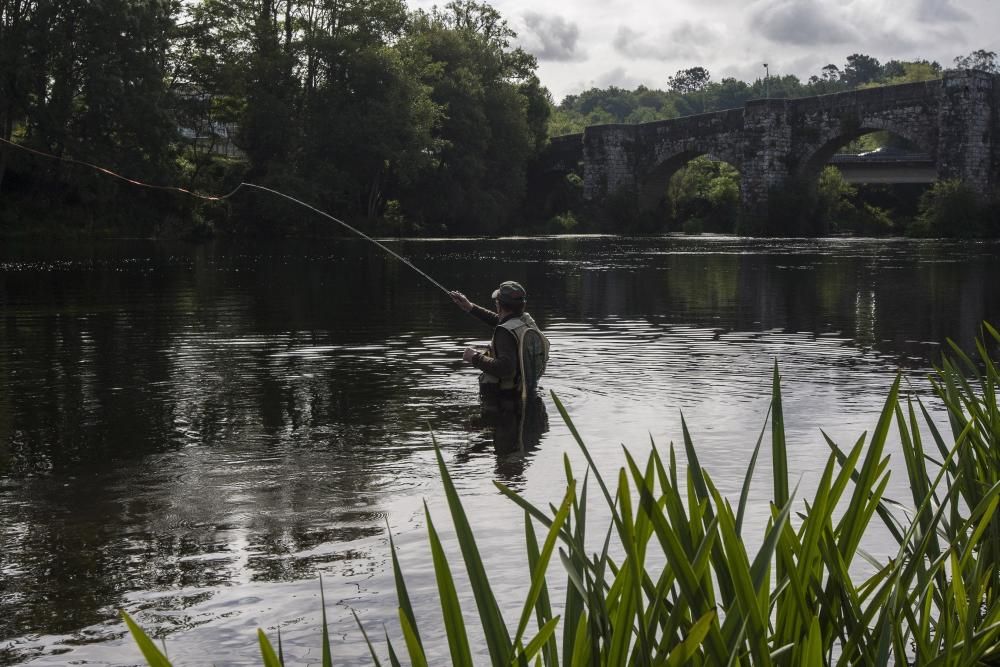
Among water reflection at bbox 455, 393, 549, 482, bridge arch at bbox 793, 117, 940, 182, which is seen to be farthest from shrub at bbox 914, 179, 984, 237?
water reflection at bbox 455, 393, 549, 482

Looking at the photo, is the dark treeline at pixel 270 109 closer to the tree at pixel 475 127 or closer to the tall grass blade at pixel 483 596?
the tree at pixel 475 127

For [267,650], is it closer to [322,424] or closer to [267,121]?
[322,424]

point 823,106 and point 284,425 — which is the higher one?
point 823,106

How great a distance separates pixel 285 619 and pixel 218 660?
438 millimetres

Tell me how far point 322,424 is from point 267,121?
4799cm

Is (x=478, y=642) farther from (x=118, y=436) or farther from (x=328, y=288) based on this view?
(x=328, y=288)

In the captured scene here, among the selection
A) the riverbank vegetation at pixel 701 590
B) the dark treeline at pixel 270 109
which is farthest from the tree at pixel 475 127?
the riverbank vegetation at pixel 701 590

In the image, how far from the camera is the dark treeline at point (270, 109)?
47.2 meters

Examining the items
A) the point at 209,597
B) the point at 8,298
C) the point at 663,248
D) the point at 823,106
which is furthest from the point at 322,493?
the point at 823,106

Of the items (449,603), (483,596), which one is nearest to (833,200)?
(483,596)

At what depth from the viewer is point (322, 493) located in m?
7.20

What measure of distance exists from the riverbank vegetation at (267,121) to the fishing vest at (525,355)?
1554 inches

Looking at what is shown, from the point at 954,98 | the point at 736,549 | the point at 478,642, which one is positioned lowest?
the point at 478,642

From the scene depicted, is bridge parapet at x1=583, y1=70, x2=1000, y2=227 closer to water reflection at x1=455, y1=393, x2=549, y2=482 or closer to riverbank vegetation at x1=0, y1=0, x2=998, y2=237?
riverbank vegetation at x1=0, y1=0, x2=998, y2=237
